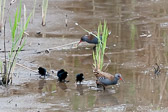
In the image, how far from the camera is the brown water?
25.4 ft

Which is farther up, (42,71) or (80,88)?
(42,71)

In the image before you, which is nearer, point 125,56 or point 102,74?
point 102,74

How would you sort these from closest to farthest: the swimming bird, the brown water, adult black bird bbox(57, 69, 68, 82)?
the brown water, the swimming bird, adult black bird bbox(57, 69, 68, 82)

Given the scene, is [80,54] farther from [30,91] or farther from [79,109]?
[79,109]

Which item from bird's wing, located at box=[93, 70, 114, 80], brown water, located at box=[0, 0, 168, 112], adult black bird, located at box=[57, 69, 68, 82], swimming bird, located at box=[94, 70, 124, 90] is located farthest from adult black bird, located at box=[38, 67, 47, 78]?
swimming bird, located at box=[94, 70, 124, 90]

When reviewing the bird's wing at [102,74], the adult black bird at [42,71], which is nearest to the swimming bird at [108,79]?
the bird's wing at [102,74]

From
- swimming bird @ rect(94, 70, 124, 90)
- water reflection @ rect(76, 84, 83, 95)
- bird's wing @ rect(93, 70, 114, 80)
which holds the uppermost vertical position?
bird's wing @ rect(93, 70, 114, 80)

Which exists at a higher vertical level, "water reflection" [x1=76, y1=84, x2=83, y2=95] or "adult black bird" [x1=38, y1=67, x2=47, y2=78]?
"adult black bird" [x1=38, y1=67, x2=47, y2=78]

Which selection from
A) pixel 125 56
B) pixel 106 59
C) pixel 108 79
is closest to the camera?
pixel 108 79

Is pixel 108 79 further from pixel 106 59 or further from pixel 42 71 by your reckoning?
pixel 106 59

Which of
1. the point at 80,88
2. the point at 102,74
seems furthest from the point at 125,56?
the point at 80,88

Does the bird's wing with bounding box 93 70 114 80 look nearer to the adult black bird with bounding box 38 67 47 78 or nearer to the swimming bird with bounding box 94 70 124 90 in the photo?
the swimming bird with bounding box 94 70 124 90

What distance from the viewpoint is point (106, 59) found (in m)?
10.2

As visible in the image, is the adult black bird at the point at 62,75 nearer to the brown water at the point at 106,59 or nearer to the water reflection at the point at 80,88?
the brown water at the point at 106,59
